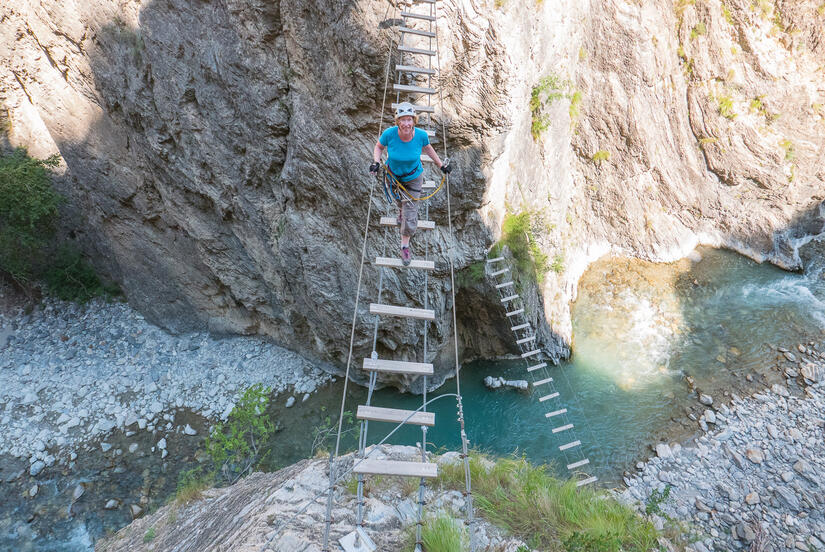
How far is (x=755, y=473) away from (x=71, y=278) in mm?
18644

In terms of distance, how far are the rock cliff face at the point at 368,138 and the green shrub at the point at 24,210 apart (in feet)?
2.16

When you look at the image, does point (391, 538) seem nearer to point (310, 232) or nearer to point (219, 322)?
point (310, 232)

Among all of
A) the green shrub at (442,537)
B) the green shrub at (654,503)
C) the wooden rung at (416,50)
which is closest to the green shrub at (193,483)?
the green shrub at (442,537)

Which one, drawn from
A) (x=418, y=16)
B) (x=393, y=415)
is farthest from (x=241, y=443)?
(x=418, y=16)

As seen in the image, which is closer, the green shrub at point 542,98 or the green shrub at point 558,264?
the green shrub at point 542,98

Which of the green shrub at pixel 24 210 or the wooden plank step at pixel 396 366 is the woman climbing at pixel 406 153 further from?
the green shrub at pixel 24 210

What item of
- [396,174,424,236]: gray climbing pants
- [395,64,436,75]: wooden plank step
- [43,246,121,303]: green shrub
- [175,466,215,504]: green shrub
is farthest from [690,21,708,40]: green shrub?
[43,246,121,303]: green shrub

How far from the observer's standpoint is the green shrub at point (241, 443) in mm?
8617

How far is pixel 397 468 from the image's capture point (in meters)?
3.59

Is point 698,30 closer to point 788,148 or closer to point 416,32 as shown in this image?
point 788,148

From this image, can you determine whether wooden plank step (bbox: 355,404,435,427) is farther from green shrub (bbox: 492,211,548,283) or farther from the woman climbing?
green shrub (bbox: 492,211,548,283)

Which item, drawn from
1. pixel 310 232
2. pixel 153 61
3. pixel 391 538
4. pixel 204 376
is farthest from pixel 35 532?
pixel 153 61

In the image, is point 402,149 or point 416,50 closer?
point 402,149

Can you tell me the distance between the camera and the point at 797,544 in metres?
6.79
